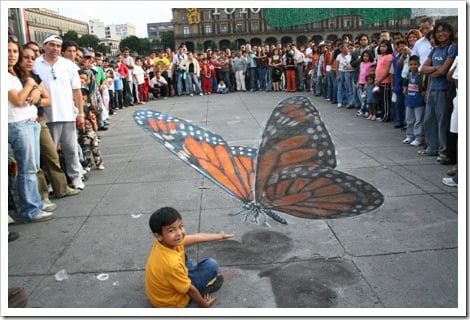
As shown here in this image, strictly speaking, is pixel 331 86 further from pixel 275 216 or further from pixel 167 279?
pixel 167 279

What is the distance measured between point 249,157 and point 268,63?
1189cm

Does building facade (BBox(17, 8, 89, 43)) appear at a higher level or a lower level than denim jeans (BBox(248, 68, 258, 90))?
higher

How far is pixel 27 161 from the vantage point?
4.11m

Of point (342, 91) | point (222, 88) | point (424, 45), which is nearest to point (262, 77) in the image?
point (222, 88)

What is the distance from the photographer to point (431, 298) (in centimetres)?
257

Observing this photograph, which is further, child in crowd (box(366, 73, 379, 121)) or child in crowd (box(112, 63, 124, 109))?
child in crowd (box(112, 63, 124, 109))

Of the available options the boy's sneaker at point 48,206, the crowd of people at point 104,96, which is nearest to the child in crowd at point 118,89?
the crowd of people at point 104,96

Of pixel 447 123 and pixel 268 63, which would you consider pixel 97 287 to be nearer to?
pixel 447 123

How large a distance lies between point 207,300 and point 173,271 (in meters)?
0.37

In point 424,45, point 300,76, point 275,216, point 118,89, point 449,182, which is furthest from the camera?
point 300,76

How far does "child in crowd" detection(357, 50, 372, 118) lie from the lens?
354 inches

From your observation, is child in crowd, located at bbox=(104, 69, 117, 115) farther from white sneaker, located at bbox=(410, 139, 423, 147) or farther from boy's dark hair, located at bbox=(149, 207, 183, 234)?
boy's dark hair, located at bbox=(149, 207, 183, 234)

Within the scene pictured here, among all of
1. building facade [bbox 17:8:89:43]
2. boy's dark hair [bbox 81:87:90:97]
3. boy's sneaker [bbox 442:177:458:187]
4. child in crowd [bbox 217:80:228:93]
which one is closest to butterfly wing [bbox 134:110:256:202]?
building facade [bbox 17:8:89:43]

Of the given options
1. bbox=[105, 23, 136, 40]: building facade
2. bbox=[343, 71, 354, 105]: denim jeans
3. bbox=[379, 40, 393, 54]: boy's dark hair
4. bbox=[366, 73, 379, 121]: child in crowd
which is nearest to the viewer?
bbox=[379, 40, 393, 54]: boy's dark hair
